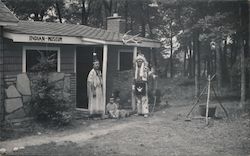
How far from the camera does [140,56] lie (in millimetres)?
14469

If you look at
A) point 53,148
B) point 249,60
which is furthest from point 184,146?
point 249,60

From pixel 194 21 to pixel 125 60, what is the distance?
395cm

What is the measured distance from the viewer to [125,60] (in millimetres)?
16703

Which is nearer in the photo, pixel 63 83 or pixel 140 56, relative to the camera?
pixel 63 83

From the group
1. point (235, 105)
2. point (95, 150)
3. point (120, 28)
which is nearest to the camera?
point (95, 150)

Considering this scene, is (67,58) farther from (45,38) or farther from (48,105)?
(48,105)

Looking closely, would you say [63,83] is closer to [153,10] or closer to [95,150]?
[95,150]

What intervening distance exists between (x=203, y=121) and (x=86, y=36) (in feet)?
17.0

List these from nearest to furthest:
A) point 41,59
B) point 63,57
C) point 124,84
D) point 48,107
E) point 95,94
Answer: point 48,107, point 41,59, point 63,57, point 95,94, point 124,84

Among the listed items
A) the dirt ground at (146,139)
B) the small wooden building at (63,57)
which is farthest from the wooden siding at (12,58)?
the dirt ground at (146,139)

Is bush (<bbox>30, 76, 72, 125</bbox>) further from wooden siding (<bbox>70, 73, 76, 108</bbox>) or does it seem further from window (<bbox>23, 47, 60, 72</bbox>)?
wooden siding (<bbox>70, 73, 76, 108</bbox>)

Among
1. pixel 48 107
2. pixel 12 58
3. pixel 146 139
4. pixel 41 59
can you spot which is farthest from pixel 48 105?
pixel 146 139

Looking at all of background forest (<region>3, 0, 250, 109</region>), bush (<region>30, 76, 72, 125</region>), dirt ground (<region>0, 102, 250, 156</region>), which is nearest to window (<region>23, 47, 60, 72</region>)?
bush (<region>30, 76, 72, 125</region>)

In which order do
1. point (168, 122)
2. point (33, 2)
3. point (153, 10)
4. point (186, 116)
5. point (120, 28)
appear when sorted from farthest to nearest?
point (153, 10) < point (33, 2) < point (120, 28) < point (186, 116) < point (168, 122)
